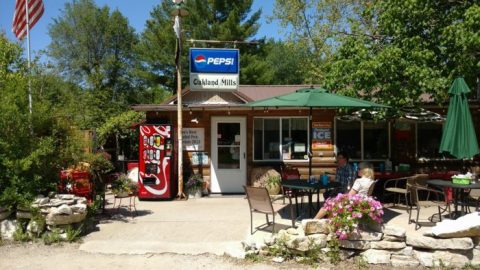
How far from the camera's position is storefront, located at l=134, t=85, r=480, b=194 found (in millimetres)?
11797

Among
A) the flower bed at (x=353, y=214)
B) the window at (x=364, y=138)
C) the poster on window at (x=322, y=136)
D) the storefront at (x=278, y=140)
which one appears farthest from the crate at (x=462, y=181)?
the poster on window at (x=322, y=136)

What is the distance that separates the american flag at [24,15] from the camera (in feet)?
31.2

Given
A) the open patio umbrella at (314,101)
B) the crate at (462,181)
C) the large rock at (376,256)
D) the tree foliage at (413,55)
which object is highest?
the tree foliage at (413,55)

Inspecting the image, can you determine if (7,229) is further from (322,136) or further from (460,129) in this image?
(322,136)

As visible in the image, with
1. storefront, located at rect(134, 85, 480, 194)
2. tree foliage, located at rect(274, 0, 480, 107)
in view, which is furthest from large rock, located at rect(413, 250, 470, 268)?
storefront, located at rect(134, 85, 480, 194)

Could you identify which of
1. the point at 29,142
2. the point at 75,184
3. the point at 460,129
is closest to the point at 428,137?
the point at 460,129

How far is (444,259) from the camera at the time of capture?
18.1 feet

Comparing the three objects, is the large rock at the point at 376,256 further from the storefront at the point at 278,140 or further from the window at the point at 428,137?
the window at the point at 428,137

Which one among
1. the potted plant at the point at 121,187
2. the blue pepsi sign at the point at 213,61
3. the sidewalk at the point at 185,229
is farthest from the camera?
the blue pepsi sign at the point at 213,61

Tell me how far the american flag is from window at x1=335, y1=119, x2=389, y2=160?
25.8 feet

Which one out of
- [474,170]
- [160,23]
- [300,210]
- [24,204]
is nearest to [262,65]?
[160,23]

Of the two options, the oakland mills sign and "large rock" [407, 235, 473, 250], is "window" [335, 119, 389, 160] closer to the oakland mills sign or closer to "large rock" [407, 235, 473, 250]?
the oakland mills sign

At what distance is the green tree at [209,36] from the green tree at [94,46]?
14.5 feet

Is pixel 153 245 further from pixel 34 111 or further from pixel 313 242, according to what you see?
pixel 34 111
